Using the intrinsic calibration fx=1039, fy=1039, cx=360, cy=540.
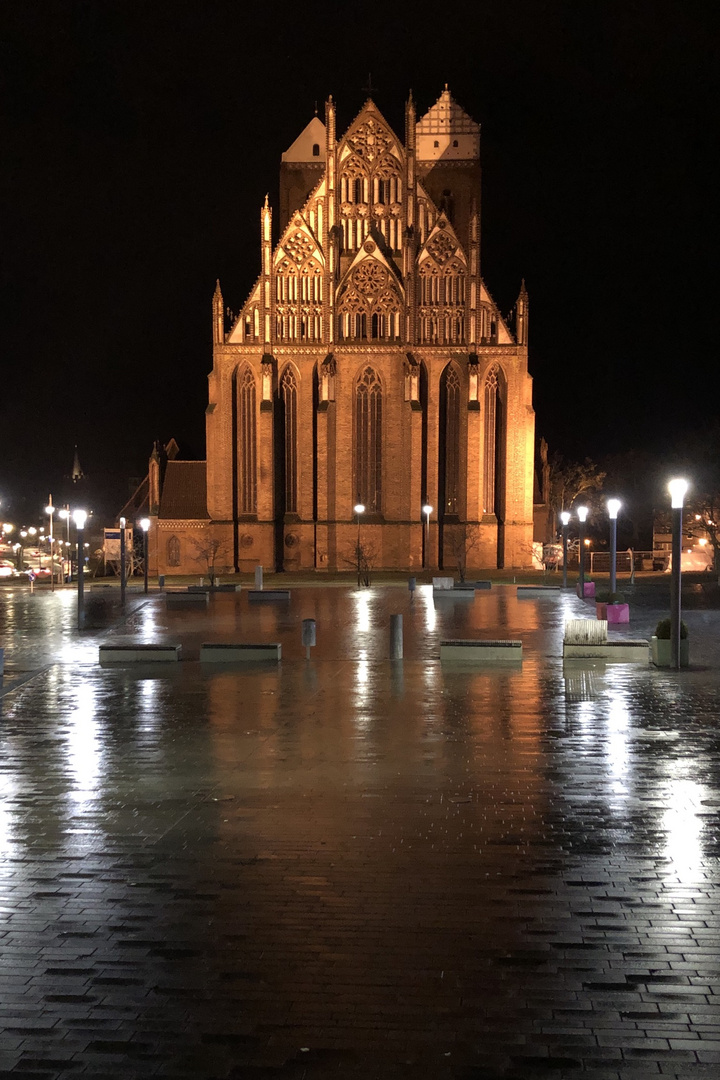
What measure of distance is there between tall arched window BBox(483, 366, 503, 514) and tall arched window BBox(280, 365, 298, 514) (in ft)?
38.2

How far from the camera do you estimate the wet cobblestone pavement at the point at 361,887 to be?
5102 millimetres

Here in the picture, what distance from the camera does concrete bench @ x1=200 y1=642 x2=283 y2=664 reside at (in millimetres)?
19812

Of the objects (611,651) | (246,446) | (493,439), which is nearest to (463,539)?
(493,439)

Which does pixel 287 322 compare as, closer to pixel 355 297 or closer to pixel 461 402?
pixel 355 297

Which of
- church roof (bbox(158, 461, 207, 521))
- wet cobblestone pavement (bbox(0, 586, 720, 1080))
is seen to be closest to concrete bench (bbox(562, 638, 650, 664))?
wet cobblestone pavement (bbox(0, 586, 720, 1080))

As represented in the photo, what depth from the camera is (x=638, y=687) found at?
53.8ft

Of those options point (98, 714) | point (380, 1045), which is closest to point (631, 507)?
point (98, 714)

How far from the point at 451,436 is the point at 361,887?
57759 millimetres

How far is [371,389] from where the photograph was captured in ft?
208

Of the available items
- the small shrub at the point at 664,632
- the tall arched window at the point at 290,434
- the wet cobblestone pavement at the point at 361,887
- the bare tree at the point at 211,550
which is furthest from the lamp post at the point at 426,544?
the wet cobblestone pavement at the point at 361,887

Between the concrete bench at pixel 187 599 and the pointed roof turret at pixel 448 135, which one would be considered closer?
the concrete bench at pixel 187 599

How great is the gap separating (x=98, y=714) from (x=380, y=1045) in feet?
33.2

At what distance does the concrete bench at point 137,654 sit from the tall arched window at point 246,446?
4447cm

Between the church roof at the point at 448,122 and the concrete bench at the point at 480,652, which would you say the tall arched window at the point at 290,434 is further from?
the concrete bench at the point at 480,652
